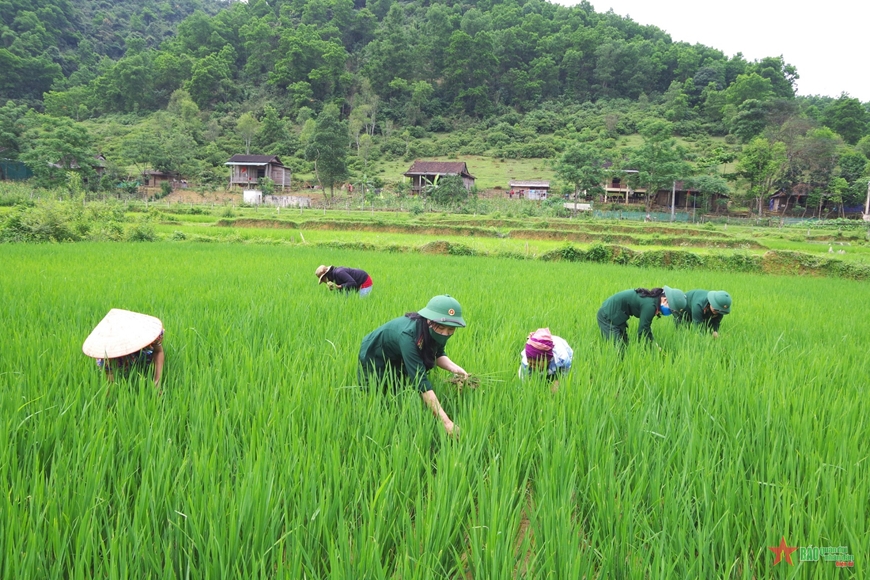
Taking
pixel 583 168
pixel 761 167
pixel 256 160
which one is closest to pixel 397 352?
pixel 583 168

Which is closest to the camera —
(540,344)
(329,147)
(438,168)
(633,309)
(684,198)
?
A: (540,344)

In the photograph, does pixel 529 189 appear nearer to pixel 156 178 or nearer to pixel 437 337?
pixel 156 178

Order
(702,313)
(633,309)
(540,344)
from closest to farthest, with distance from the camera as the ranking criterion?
1. (540,344)
2. (633,309)
3. (702,313)

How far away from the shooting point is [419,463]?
77.0 inches

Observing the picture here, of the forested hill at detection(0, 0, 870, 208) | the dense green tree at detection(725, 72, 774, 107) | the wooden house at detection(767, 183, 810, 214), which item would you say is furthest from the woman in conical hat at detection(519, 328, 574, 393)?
the dense green tree at detection(725, 72, 774, 107)

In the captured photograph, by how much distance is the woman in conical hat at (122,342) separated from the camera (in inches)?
98.9

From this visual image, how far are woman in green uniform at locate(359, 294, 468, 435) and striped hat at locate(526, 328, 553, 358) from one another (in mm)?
538

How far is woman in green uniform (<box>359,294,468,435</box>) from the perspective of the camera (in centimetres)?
226

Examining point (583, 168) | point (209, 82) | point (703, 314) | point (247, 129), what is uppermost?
point (209, 82)

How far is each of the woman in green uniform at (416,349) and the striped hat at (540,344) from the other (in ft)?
1.76

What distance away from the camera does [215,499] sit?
150 centimetres

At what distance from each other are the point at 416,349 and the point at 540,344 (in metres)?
0.86

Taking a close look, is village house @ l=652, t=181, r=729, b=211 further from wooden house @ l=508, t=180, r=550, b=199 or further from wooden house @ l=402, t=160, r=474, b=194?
wooden house @ l=402, t=160, r=474, b=194

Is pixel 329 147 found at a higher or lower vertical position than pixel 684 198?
higher
